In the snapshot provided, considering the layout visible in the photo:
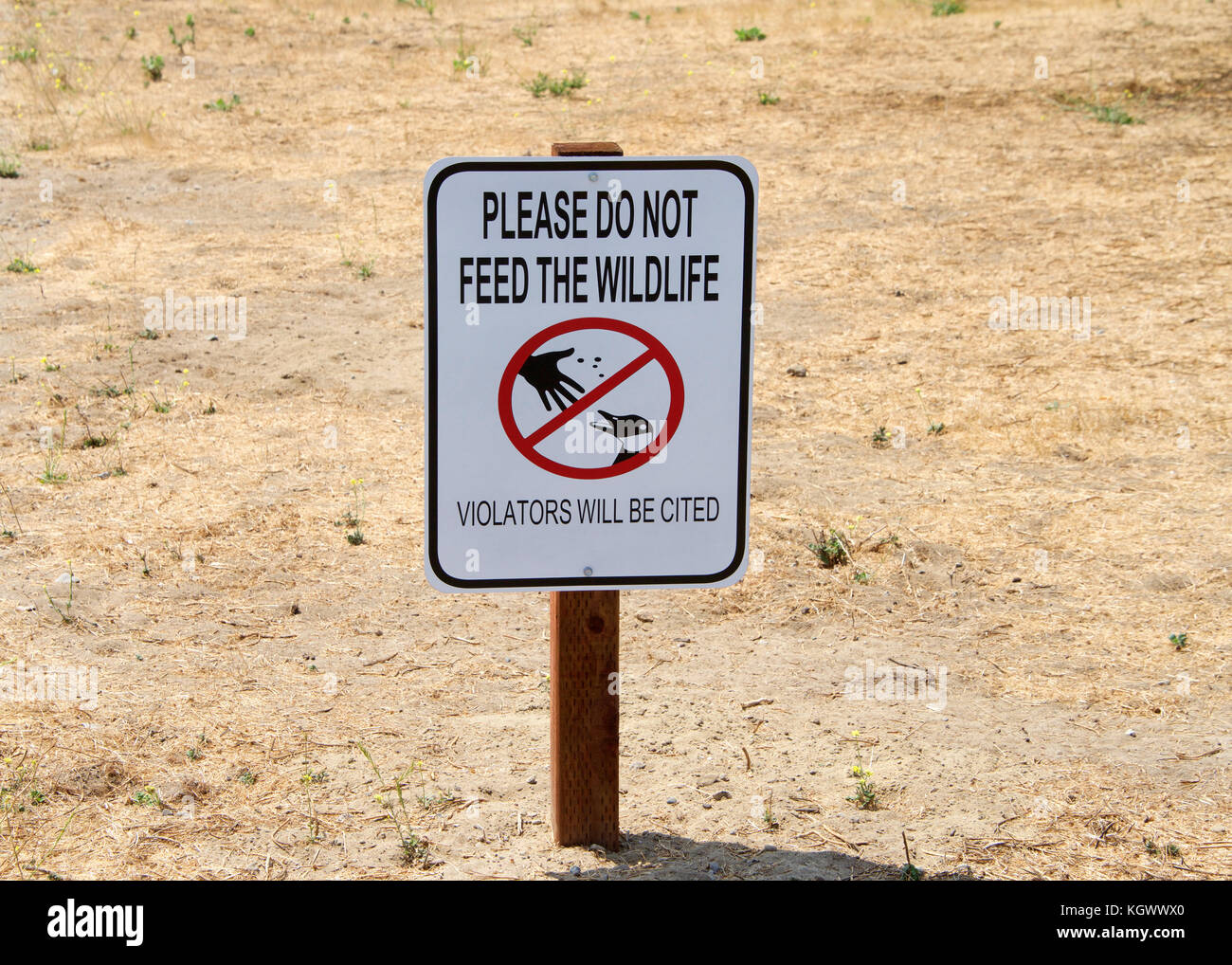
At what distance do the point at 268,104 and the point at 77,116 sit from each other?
68.4 inches

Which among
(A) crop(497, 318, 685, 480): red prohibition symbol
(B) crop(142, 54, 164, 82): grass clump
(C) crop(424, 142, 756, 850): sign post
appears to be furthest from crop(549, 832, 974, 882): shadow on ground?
(B) crop(142, 54, 164, 82): grass clump

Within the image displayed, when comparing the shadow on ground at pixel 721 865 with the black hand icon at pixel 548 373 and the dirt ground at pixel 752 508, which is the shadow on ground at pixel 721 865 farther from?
the black hand icon at pixel 548 373

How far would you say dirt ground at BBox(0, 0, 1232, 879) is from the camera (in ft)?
11.5

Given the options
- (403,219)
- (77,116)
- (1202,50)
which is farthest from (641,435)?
(1202,50)

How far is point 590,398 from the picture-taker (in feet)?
8.77

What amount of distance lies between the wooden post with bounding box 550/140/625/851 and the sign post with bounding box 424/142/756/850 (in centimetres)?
14

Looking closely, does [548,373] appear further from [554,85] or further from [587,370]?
[554,85]

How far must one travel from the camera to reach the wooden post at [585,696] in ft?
9.42

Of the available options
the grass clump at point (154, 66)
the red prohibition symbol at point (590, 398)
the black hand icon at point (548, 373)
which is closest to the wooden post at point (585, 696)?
the red prohibition symbol at point (590, 398)

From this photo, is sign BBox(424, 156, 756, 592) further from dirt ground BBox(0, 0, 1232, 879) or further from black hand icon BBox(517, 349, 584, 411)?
dirt ground BBox(0, 0, 1232, 879)

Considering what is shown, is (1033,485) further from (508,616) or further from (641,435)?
(641,435)

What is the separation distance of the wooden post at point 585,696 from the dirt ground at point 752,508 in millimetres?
229

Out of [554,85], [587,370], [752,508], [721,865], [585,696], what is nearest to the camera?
[587,370]

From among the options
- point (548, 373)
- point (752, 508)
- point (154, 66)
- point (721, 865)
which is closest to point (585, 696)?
point (721, 865)
